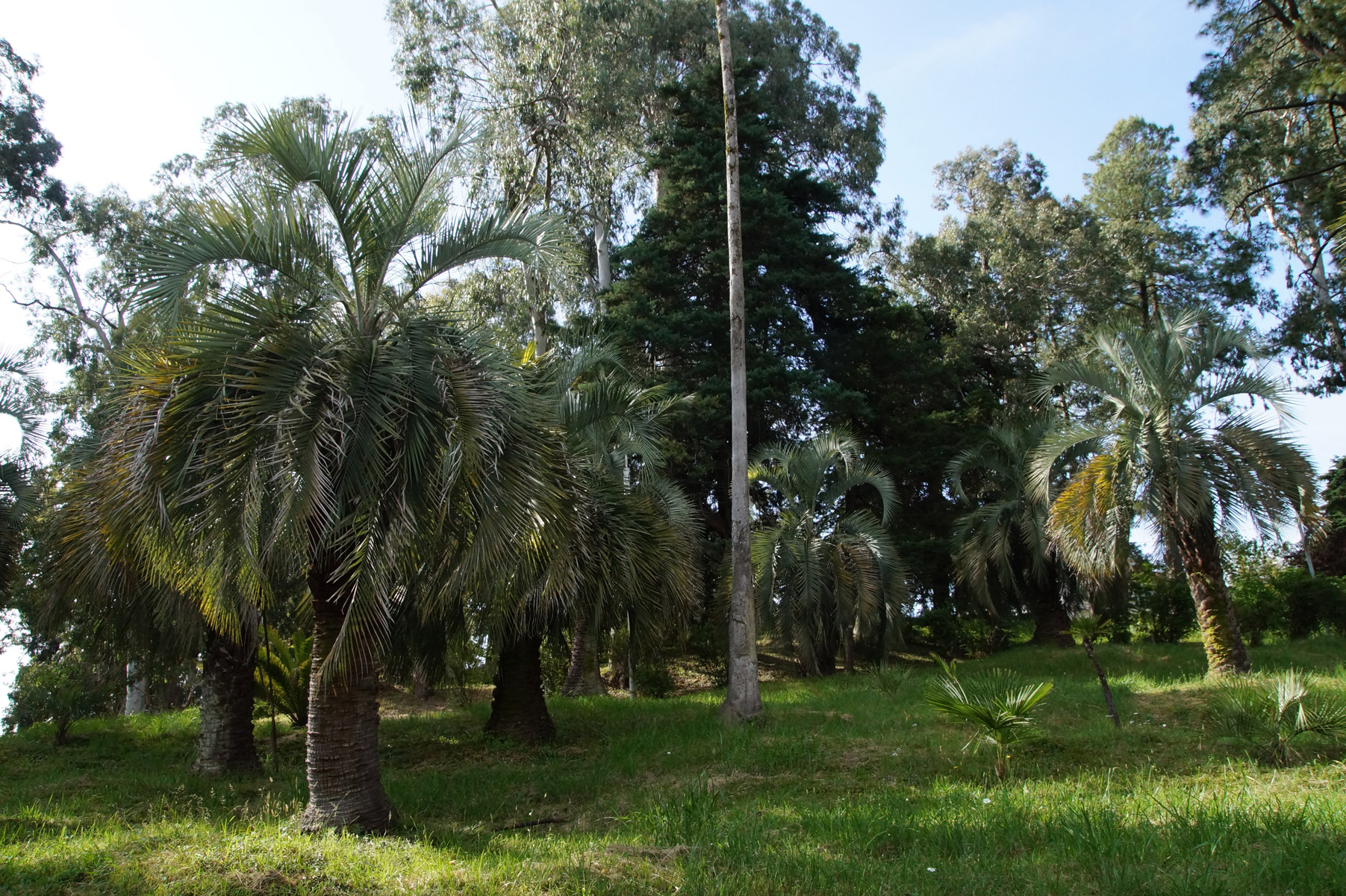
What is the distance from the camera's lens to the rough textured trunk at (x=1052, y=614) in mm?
21156

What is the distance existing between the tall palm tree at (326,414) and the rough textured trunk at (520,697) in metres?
4.43

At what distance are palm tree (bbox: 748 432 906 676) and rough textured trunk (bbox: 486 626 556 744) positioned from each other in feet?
19.6

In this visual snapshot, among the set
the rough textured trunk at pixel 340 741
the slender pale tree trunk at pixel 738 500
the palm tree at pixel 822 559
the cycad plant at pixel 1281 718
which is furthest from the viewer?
the palm tree at pixel 822 559

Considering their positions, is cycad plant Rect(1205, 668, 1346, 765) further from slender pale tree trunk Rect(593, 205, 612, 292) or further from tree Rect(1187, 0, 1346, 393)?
slender pale tree trunk Rect(593, 205, 612, 292)

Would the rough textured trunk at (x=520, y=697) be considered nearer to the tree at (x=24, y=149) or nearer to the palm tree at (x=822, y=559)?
the palm tree at (x=822, y=559)

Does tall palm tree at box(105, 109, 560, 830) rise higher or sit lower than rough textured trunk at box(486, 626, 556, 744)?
higher

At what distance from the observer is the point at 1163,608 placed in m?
21.7

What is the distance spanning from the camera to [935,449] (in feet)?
75.4

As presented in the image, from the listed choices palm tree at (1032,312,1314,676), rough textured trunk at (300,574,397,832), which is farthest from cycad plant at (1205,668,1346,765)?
rough textured trunk at (300,574,397,832)

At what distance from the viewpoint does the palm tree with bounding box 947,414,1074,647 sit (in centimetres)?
2009

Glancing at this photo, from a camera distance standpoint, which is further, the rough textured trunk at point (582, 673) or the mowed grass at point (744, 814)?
the rough textured trunk at point (582, 673)

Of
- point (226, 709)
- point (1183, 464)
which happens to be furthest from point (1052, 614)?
point (226, 709)

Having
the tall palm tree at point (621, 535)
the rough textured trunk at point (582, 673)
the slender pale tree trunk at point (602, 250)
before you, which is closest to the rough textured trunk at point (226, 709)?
the tall palm tree at point (621, 535)

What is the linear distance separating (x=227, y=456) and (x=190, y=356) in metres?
1.00
